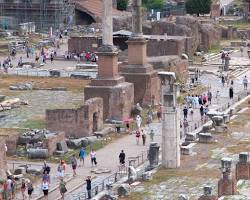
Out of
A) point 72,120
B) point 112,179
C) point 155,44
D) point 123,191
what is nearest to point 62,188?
point 123,191

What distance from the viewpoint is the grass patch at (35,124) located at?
40.7 metres

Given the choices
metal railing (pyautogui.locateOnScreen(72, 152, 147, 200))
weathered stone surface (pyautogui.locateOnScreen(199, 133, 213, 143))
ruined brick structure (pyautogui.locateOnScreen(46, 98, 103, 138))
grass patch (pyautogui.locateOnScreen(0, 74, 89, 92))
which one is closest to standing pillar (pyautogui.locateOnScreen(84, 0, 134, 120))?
ruined brick structure (pyautogui.locateOnScreen(46, 98, 103, 138))

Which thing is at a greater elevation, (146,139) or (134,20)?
(134,20)

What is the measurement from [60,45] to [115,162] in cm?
4162

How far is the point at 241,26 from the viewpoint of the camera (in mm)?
90625

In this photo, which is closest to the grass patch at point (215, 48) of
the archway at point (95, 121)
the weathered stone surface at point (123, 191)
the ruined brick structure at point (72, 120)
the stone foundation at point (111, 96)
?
the stone foundation at point (111, 96)

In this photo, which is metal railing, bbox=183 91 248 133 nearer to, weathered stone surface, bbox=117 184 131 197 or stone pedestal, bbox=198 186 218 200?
weathered stone surface, bbox=117 184 131 197

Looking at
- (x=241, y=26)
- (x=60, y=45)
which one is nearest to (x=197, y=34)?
(x=60, y=45)

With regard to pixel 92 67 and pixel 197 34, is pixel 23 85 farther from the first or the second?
pixel 197 34

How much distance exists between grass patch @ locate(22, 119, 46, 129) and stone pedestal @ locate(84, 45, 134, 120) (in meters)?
2.30

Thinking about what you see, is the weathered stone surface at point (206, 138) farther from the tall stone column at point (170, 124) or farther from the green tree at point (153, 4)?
the green tree at point (153, 4)

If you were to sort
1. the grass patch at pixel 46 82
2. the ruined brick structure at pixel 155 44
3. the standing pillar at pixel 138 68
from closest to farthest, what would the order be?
the standing pillar at pixel 138 68 → the grass patch at pixel 46 82 → the ruined brick structure at pixel 155 44

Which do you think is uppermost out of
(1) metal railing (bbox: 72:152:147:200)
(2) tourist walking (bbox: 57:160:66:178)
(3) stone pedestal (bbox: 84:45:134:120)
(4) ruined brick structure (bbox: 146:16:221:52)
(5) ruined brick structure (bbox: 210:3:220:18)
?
(5) ruined brick structure (bbox: 210:3:220:18)

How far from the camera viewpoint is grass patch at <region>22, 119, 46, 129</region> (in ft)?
133
